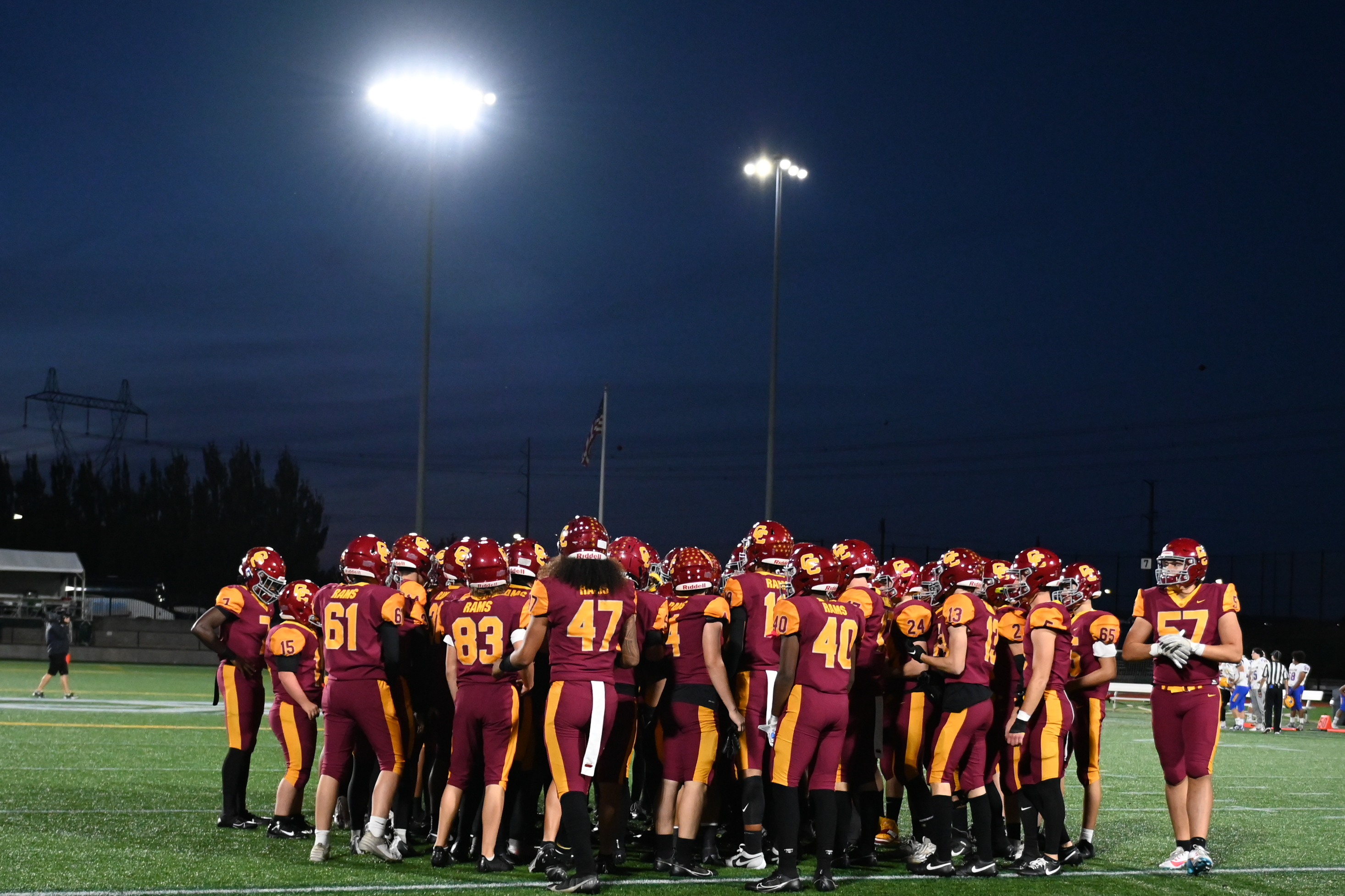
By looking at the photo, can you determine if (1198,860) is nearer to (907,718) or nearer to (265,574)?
(907,718)

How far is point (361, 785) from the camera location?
817 cm

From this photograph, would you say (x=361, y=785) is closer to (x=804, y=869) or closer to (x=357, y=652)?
(x=357, y=652)

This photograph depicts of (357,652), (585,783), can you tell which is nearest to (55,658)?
(357,652)

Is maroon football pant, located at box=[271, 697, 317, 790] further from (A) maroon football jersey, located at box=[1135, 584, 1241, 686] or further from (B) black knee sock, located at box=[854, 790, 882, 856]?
(A) maroon football jersey, located at box=[1135, 584, 1241, 686]

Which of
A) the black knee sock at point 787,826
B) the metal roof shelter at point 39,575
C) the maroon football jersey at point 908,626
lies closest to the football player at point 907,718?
the maroon football jersey at point 908,626

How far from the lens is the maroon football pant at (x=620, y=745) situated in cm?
748

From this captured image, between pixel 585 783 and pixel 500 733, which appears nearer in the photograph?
pixel 585 783

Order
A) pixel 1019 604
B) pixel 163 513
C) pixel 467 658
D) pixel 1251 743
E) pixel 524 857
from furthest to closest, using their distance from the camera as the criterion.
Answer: pixel 163 513
pixel 1251 743
pixel 1019 604
pixel 524 857
pixel 467 658

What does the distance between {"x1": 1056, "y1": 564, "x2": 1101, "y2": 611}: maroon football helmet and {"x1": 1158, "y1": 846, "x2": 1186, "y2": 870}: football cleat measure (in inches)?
70.3

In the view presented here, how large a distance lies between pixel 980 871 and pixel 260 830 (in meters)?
4.95

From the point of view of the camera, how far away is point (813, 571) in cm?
748

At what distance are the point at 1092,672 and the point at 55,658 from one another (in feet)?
62.5

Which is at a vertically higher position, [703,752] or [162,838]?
[703,752]

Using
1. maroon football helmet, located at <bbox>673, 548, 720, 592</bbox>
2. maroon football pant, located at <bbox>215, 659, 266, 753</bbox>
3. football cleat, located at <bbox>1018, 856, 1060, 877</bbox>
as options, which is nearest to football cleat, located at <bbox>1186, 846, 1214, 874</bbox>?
football cleat, located at <bbox>1018, 856, 1060, 877</bbox>
